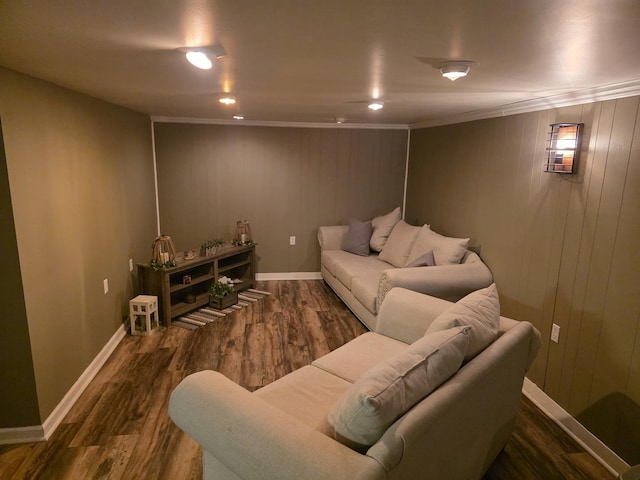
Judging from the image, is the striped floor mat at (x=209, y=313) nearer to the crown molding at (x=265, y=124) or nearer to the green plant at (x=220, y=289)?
the green plant at (x=220, y=289)

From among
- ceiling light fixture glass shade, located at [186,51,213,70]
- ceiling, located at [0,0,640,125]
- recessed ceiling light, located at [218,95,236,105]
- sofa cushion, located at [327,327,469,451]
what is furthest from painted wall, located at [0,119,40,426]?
sofa cushion, located at [327,327,469,451]

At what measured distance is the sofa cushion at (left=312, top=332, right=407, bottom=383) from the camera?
2250 mm

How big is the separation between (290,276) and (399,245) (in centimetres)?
176

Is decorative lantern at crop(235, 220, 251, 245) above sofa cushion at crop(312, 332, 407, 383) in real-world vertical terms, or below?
above

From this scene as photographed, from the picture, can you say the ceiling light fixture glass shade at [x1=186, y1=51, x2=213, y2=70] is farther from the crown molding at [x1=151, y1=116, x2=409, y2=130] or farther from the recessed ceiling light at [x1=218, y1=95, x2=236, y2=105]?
the crown molding at [x1=151, y1=116, x2=409, y2=130]

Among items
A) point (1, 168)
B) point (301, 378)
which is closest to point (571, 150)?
point (301, 378)

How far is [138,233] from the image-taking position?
14.1 ft

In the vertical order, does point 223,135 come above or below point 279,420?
above

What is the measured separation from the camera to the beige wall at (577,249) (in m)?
2.15

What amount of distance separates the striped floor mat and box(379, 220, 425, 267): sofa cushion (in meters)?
1.54

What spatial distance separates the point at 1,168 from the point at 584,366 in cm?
344

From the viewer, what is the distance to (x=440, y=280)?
10.8 ft

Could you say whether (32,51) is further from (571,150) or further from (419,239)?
(419,239)

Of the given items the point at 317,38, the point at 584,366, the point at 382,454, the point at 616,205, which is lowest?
the point at 584,366
